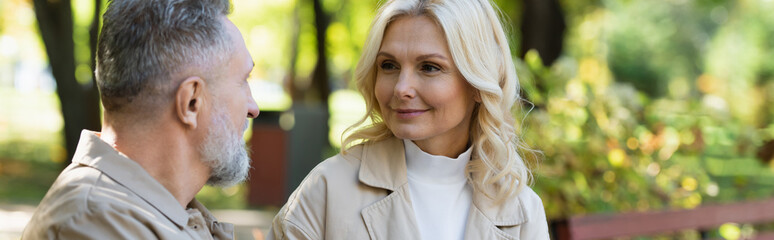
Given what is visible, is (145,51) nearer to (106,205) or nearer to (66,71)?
(106,205)

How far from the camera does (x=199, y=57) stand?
6.97 feet

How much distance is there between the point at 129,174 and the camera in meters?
2.09

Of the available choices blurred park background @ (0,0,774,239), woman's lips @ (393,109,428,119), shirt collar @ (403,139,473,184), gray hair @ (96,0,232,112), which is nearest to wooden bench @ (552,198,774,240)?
blurred park background @ (0,0,774,239)

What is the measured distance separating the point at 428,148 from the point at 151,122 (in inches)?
45.3

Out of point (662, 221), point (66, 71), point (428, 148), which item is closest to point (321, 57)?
point (66, 71)

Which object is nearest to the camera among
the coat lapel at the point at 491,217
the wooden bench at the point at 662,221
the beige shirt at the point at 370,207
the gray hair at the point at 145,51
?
the gray hair at the point at 145,51

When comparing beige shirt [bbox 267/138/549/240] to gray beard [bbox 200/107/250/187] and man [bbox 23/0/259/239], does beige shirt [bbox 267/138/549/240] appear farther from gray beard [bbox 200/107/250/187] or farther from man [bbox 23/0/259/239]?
man [bbox 23/0/259/239]

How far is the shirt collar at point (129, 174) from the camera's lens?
2.08 metres

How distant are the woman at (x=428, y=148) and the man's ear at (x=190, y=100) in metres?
0.70

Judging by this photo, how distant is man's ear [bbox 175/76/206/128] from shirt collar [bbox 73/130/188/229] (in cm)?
17

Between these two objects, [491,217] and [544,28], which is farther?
[544,28]

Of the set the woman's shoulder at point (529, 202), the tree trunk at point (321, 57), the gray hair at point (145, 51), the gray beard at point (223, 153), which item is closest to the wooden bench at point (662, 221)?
the woman's shoulder at point (529, 202)

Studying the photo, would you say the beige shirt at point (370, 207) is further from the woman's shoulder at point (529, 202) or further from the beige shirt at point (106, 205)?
the beige shirt at point (106, 205)

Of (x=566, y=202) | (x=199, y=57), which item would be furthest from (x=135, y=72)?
(x=566, y=202)
